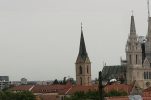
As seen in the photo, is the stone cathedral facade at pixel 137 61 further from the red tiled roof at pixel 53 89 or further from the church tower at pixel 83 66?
the red tiled roof at pixel 53 89

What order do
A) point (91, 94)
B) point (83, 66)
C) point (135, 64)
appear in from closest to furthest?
point (91, 94)
point (83, 66)
point (135, 64)

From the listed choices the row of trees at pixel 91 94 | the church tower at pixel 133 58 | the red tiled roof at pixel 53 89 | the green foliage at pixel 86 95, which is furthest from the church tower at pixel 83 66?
the green foliage at pixel 86 95

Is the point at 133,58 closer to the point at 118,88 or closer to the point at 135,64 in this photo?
the point at 135,64

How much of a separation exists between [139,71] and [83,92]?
40.0 meters

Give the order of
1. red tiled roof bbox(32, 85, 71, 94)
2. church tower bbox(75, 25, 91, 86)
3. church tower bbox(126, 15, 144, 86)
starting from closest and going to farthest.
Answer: red tiled roof bbox(32, 85, 71, 94) → church tower bbox(75, 25, 91, 86) → church tower bbox(126, 15, 144, 86)

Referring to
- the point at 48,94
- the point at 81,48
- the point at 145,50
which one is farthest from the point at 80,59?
the point at 145,50

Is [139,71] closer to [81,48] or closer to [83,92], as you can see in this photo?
[81,48]

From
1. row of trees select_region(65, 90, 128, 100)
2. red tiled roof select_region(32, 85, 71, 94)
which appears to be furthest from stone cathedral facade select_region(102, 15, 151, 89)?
row of trees select_region(65, 90, 128, 100)

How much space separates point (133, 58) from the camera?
14700 centimetres

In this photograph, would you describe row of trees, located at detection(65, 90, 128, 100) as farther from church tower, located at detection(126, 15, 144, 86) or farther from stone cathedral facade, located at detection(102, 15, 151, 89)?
church tower, located at detection(126, 15, 144, 86)

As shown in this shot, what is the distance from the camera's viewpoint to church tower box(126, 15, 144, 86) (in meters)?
144

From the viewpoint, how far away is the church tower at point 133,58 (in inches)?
5659

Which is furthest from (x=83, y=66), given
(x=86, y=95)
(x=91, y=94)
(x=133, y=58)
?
(x=91, y=94)

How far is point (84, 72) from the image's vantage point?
14038cm
